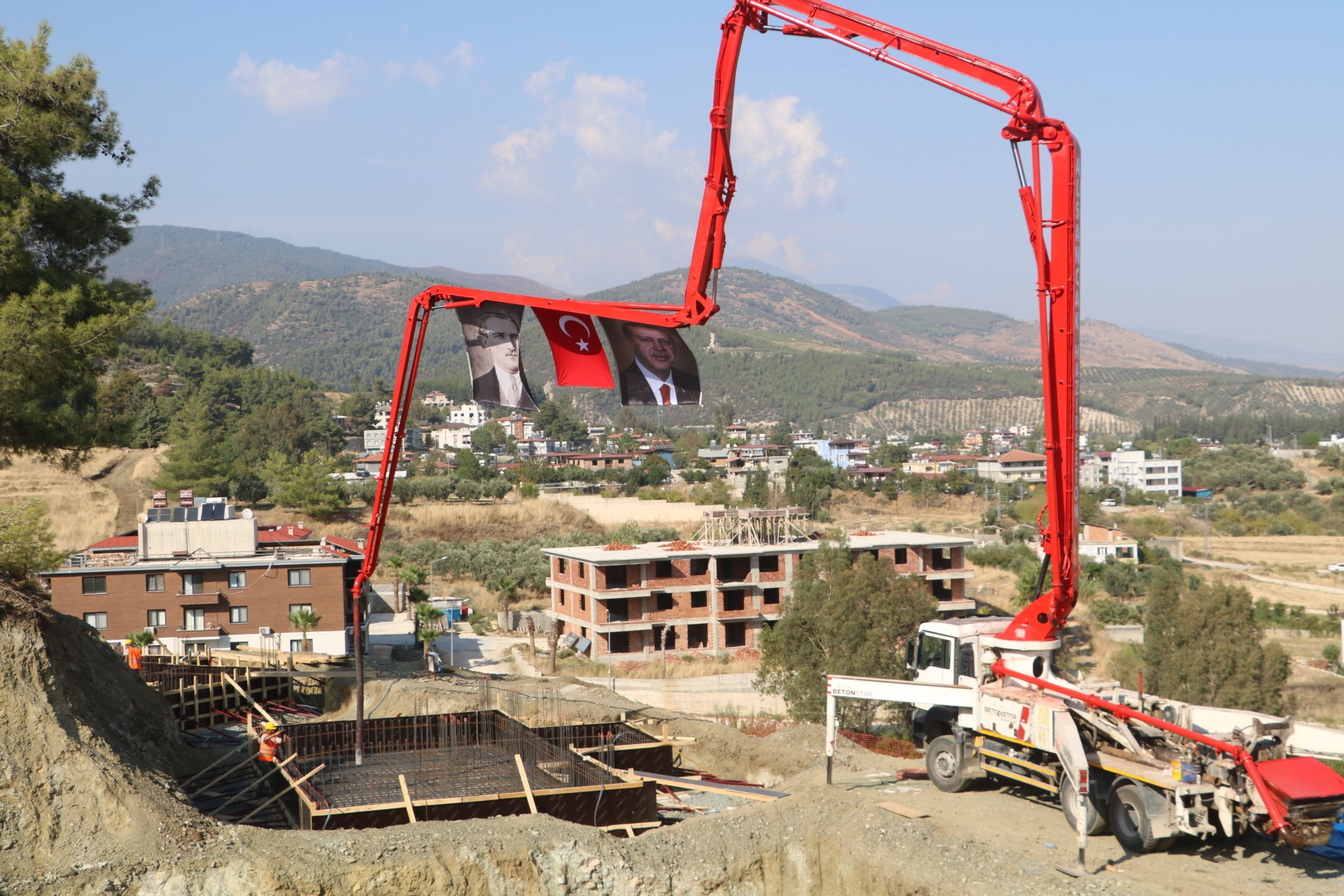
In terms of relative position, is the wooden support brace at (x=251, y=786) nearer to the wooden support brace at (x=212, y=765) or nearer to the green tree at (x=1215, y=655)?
the wooden support brace at (x=212, y=765)

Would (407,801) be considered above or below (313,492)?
below

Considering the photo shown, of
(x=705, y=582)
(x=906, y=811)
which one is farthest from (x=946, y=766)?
(x=705, y=582)

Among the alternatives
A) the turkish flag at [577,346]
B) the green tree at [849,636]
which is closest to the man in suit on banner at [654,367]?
the turkish flag at [577,346]

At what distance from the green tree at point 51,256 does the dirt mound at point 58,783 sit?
4.38 metres

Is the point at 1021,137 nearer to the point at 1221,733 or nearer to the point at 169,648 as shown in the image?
the point at 1221,733

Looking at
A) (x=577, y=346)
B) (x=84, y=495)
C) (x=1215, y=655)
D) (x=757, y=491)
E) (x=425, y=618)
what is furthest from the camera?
(x=757, y=491)

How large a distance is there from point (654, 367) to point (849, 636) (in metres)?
16.1

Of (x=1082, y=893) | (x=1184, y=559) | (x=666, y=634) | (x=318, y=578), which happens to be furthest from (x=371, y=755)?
(x=1184, y=559)

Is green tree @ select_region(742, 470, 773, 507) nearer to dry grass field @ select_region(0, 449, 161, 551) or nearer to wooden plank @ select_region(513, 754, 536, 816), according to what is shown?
dry grass field @ select_region(0, 449, 161, 551)

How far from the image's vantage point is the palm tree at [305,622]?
1768 inches

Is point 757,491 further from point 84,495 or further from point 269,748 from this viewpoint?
point 269,748

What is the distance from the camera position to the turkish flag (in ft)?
61.6

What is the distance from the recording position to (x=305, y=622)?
44938 mm

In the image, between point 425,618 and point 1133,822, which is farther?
point 425,618
